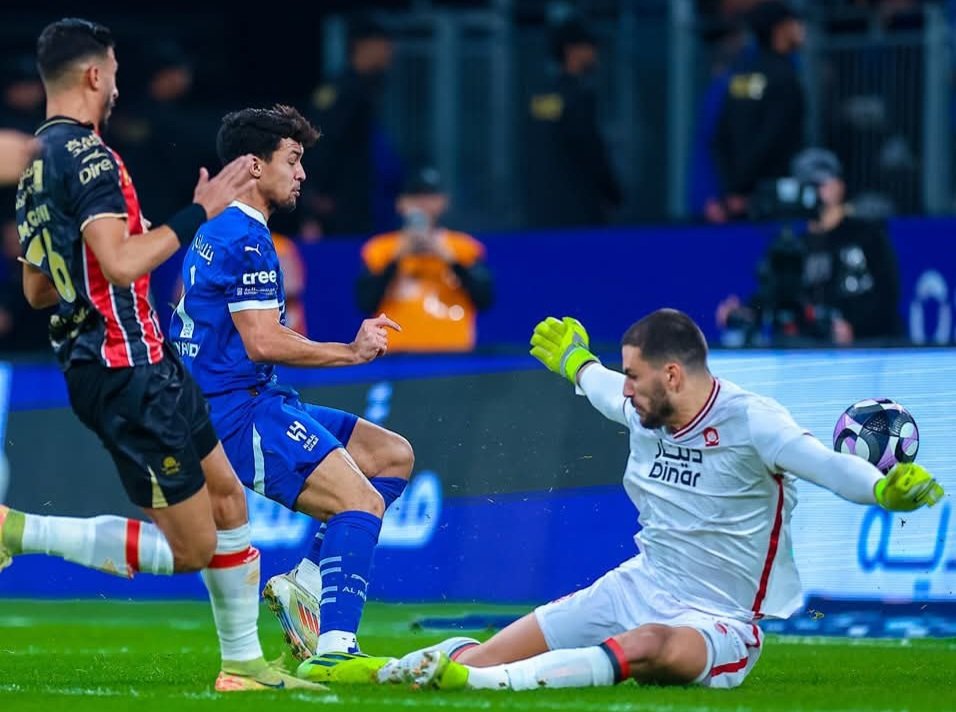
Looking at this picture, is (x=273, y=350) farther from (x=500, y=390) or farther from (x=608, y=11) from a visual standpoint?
(x=608, y=11)

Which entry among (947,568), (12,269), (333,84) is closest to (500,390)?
(947,568)

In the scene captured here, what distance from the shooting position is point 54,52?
22.8 feet

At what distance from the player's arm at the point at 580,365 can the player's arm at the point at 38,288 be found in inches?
80.8

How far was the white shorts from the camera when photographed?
23.8 ft

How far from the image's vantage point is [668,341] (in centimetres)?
722

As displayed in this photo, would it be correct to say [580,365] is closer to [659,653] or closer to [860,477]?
[659,653]

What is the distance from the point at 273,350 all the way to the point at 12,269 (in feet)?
31.5

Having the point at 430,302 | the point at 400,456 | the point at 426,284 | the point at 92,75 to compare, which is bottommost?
the point at 400,456

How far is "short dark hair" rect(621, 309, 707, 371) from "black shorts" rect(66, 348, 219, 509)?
1673 millimetres

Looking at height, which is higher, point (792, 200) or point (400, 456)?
point (792, 200)

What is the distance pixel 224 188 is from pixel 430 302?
648 cm

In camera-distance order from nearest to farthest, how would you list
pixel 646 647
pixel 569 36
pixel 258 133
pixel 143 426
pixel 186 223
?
pixel 186 223, pixel 143 426, pixel 646 647, pixel 258 133, pixel 569 36

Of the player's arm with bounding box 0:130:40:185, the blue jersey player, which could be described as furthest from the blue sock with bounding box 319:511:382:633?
the player's arm with bounding box 0:130:40:185

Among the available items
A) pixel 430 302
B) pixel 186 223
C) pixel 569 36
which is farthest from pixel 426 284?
pixel 186 223
